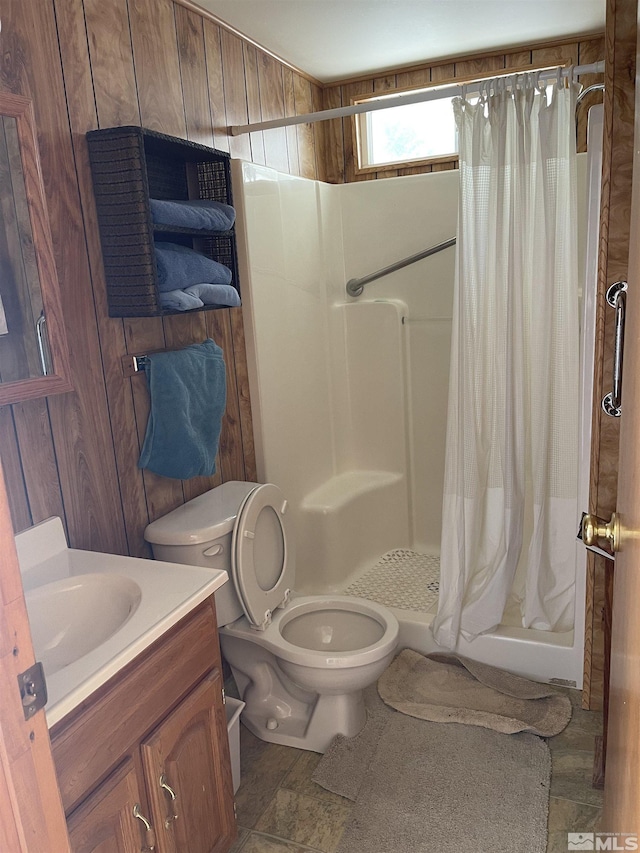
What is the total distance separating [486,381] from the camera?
2445 millimetres

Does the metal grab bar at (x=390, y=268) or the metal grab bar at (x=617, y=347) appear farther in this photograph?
the metal grab bar at (x=390, y=268)

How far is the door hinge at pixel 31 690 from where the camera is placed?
792mm

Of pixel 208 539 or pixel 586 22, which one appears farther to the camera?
pixel 586 22

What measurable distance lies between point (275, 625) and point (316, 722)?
348 mm

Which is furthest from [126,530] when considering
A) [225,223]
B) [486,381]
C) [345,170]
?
[345,170]

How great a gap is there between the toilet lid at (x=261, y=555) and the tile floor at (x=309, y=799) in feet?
1.48

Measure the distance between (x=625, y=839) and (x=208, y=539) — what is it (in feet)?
4.94

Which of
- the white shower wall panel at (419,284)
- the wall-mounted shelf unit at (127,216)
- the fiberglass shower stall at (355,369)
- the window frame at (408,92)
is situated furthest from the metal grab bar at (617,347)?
the window frame at (408,92)

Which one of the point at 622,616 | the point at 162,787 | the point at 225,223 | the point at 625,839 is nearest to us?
the point at 625,839

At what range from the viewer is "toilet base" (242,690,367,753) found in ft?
7.43

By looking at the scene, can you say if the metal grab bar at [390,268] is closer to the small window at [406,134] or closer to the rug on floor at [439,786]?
the small window at [406,134]

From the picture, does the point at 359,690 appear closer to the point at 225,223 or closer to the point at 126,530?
the point at 126,530

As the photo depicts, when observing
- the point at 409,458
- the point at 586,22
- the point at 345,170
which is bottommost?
the point at 409,458

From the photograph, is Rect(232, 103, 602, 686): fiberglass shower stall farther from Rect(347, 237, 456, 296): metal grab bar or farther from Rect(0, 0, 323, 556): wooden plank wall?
Rect(0, 0, 323, 556): wooden plank wall
